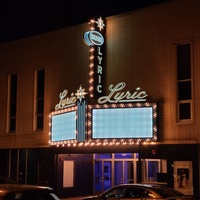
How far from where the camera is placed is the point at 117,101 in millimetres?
19031

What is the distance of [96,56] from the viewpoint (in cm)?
2012

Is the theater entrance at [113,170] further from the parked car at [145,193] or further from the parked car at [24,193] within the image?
the parked car at [24,193]

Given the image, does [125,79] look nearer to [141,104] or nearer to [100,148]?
[141,104]

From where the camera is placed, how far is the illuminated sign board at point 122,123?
59.1 feet

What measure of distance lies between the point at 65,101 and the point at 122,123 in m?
4.09

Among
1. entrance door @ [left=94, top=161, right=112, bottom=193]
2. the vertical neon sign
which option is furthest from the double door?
the vertical neon sign

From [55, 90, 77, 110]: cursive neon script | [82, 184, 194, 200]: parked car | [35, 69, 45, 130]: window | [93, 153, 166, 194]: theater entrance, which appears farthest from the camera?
[35, 69, 45, 130]: window

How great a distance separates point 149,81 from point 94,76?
2611mm

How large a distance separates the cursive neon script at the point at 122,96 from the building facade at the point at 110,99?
0.15ft

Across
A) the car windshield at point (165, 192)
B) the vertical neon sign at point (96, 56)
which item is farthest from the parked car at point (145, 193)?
the vertical neon sign at point (96, 56)

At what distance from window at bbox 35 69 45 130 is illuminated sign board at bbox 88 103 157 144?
589cm

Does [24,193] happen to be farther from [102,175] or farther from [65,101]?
[102,175]

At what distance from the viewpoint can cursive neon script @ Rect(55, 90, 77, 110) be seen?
67.5 feet

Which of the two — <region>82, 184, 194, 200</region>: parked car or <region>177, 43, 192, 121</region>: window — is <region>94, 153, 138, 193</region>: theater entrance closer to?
<region>177, 43, 192, 121</region>: window
